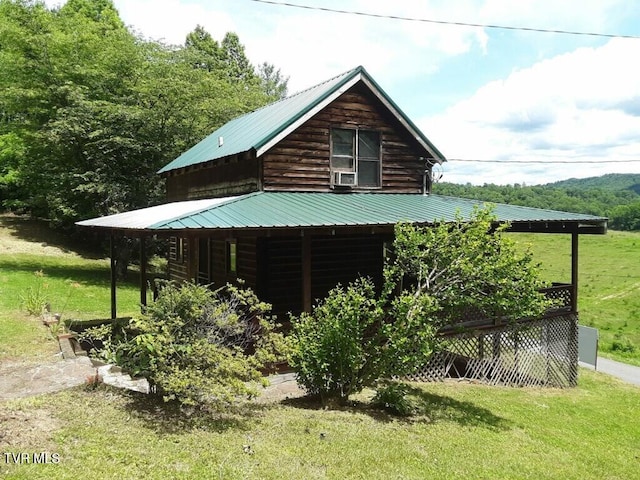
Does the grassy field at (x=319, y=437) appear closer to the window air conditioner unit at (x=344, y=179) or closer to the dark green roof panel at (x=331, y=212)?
the dark green roof panel at (x=331, y=212)

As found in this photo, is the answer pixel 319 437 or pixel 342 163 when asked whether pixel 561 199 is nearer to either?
pixel 342 163

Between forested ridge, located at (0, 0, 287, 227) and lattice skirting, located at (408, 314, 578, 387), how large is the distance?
17076 mm

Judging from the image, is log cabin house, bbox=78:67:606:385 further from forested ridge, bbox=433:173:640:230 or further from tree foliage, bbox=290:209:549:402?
forested ridge, bbox=433:173:640:230

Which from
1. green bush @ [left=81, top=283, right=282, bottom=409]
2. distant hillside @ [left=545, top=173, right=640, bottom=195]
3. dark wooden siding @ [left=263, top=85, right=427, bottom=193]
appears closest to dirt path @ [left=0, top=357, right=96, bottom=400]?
green bush @ [left=81, top=283, right=282, bottom=409]

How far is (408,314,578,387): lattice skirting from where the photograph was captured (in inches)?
498

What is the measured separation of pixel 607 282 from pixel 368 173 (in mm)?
43013

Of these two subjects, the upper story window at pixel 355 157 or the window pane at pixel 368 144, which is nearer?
the upper story window at pixel 355 157

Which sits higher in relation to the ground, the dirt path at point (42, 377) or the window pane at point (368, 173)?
the window pane at point (368, 173)

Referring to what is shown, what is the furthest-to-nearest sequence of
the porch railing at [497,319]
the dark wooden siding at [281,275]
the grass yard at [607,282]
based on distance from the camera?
the grass yard at [607,282]
the dark wooden siding at [281,275]
the porch railing at [497,319]

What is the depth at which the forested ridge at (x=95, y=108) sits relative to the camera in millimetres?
23922

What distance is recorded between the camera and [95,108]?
23594 mm

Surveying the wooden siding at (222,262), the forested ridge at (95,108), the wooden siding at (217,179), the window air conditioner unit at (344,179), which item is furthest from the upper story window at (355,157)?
the forested ridge at (95,108)

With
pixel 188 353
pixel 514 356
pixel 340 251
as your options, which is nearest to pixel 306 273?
pixel 340 251

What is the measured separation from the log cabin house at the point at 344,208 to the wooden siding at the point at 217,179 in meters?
0.06
